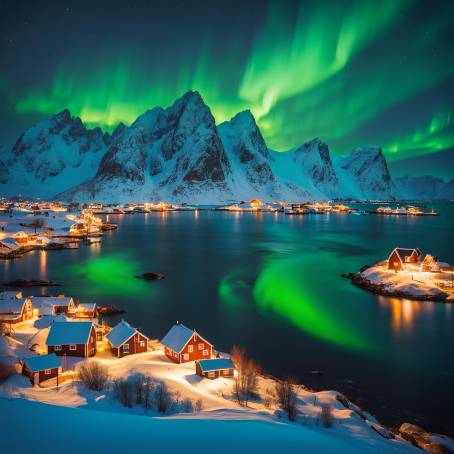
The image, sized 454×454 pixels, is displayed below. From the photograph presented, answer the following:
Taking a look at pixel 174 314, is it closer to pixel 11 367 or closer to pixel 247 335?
pixel 247 335

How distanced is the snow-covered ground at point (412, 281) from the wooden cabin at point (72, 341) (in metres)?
21.7

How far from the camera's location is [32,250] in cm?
5059

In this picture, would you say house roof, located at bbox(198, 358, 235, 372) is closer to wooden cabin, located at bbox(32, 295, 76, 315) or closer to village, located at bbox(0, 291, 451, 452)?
village, located at bbox(0, 291, 451, 452)

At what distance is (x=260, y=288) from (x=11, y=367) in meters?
20.7

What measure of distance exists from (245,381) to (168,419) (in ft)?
21.2

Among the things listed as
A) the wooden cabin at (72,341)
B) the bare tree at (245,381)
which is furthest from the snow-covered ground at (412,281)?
the wooden cabin at (72,341)

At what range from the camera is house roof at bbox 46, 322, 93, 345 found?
16.6 m

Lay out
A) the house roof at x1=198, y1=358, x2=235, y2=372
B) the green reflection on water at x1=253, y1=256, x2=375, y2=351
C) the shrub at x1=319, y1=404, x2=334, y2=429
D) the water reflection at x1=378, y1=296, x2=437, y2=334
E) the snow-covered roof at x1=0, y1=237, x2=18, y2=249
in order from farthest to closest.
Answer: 1. the snow-covered roof at x1=0, y1=237, x2=18, y2=249
2. the water reflection at x1=378, y1=296, x2=437, y2=334
3. the green reflection on water at x1=253, y1=256, x2=375, y2=351
4. the house roof at x1=198, y1=358, x2=235, y2=372
5. the shrub at x1=319, y1=404, x2=334, y2=429

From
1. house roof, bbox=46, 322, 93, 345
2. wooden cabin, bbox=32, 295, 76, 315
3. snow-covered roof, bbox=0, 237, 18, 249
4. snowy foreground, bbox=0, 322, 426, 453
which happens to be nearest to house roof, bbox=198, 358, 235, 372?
snowy foreground, bbox=0, 322, 426, 453

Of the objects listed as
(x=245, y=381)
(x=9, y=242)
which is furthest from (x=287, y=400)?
(x=9, y=242)

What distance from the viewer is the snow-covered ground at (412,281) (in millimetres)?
28094

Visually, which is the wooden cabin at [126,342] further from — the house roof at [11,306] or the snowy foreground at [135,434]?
the snowy foreground at [135,434]

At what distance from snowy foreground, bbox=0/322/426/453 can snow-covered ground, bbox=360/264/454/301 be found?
17767mm

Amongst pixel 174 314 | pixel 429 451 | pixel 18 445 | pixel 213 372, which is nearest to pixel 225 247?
pixel 174 314
